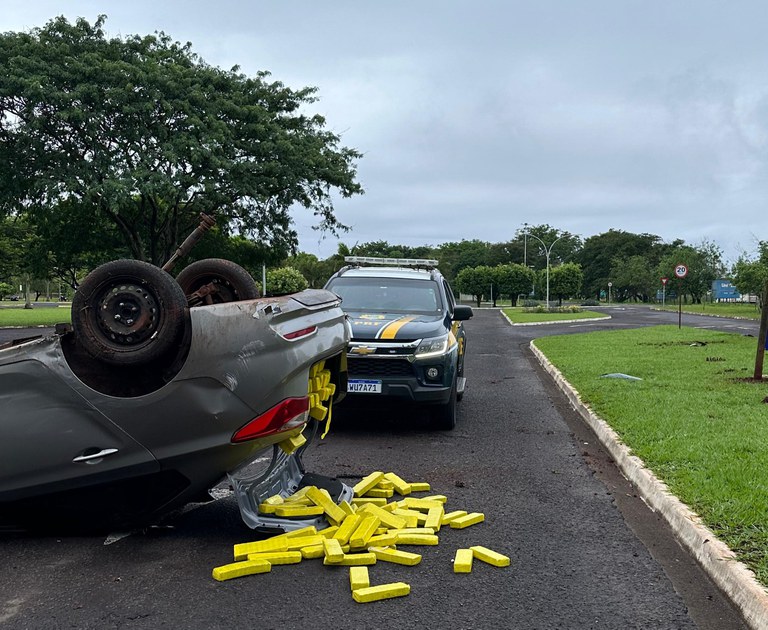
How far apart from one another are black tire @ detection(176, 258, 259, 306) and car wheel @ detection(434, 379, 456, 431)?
3.51m

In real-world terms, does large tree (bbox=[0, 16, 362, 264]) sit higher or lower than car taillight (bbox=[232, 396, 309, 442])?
higher

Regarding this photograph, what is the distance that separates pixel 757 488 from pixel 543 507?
4.79 feet

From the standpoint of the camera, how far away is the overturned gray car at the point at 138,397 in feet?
12.6

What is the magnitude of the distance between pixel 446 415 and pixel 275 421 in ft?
13.3

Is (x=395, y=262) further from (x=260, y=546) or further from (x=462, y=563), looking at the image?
(x=462, y=563)

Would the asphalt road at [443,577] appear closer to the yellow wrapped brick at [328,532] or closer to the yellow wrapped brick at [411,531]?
the yellow wrapped brick at [411,531]

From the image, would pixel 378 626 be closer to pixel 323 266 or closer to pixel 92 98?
pixel 92 98

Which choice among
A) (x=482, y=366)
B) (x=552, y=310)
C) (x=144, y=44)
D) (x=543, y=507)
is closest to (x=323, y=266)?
(x=552, y=310)

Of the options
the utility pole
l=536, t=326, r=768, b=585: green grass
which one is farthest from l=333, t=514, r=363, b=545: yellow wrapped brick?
the utility pole

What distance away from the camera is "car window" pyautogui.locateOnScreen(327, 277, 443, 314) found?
888cm

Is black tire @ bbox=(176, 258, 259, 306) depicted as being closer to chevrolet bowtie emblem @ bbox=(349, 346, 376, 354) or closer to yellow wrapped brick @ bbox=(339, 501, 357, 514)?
yellow wrapped brick @ bbox=(339, 501, 357, 514)

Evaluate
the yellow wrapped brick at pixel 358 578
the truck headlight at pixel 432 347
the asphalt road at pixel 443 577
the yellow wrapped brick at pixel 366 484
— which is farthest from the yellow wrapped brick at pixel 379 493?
the truck headlight at pixel 432 347

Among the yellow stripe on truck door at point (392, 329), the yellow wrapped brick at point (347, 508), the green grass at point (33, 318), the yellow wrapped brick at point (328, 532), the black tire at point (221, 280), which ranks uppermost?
the black tire at point (221, 280)

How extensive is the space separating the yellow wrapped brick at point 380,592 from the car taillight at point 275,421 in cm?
100
